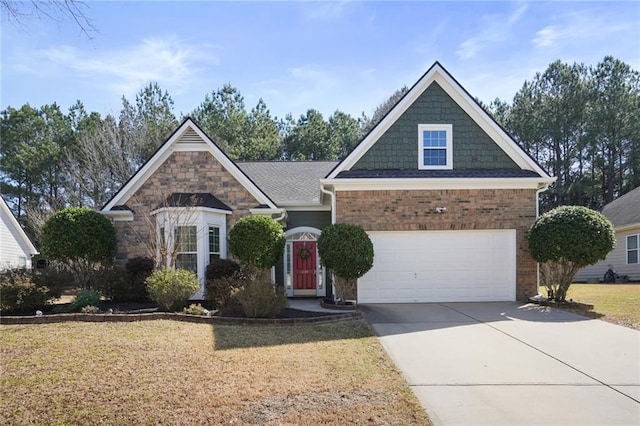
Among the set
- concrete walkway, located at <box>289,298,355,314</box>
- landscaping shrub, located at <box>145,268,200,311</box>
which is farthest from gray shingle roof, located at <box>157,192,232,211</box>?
concrete walkway, located at <box>289,298,355,314</box>

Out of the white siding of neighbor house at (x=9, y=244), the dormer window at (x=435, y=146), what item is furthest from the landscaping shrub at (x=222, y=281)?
the white siding of neighbor house at (x=9, y=244)

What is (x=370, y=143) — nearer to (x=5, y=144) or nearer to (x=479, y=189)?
(x=479, y=189)

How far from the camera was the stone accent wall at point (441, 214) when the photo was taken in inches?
545

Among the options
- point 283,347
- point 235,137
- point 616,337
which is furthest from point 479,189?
point 235,137

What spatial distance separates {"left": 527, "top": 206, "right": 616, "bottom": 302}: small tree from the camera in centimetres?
1190

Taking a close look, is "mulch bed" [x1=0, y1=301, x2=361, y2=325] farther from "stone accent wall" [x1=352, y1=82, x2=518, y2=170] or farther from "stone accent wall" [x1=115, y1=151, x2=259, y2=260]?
"stone accent wall" [x1=352, y1=82, x2=518, y2=170]

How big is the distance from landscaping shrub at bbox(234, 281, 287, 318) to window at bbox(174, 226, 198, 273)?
368 cm

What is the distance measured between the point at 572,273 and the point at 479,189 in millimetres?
3479

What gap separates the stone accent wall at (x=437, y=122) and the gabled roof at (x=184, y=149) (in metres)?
4.11

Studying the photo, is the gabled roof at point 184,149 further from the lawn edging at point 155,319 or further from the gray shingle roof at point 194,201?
the lawn edging at point 155,319

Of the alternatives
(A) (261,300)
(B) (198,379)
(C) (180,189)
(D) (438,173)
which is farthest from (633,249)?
(B) (198,379)

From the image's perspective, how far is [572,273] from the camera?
12.5 m

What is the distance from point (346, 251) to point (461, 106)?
6216mm

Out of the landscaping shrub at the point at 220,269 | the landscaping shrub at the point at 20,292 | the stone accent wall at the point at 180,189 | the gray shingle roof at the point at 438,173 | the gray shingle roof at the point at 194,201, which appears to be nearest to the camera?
the landscaping shrub at the point at 20,292
